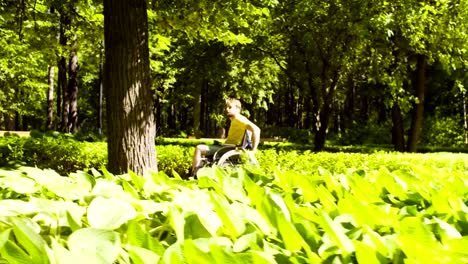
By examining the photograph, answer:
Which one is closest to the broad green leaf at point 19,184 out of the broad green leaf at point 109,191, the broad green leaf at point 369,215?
the broad green leaf at point 109,191

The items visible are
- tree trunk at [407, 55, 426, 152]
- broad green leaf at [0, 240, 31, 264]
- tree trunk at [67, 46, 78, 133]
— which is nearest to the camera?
broad green leaf at [0, 240, 31, 264]

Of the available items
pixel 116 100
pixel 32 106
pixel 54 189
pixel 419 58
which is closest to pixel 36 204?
pixel 54 189

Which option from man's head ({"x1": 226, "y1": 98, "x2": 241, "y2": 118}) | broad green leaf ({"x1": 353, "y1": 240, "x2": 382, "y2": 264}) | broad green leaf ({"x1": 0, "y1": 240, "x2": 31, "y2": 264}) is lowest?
broad green leaf ({"x1": 353, "y1": 240, "x2": 382, "y2": 264})

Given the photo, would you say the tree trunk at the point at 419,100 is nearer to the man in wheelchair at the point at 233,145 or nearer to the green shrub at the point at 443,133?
the green shrub at the point at 443,133

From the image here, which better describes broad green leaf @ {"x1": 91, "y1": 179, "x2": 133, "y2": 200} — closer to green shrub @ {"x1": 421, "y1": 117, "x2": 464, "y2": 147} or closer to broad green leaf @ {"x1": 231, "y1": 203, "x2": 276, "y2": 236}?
broad green leaf @ {"x1": 231, "y1": 203, "x2": 276, "y2": 236}

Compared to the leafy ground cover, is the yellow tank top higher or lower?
higher

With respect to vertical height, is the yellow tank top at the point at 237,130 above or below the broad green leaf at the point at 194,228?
above

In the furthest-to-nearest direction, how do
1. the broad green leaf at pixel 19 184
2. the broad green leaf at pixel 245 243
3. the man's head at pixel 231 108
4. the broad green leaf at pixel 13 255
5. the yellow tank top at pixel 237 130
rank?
the man's head at pixel 231 108
the yellow tank top at pixel 237 130
the broad green leaf at pixel 19 184
the broad green leaf at pixel 245 243
the broad green leaf at pixel 13 255

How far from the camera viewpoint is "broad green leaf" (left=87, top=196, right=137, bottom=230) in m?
1.44

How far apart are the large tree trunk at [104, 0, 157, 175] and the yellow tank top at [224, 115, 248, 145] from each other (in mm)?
2234

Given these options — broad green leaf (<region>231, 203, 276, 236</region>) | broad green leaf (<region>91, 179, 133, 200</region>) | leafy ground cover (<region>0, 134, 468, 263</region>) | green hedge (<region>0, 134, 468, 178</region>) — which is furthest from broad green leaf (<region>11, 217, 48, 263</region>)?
green hedge (<region>0, 134, 468, 178</region>)

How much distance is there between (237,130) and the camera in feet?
29.5

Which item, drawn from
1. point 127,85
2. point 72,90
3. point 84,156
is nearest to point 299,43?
point 84,156

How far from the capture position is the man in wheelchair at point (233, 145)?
8453 millimetres
